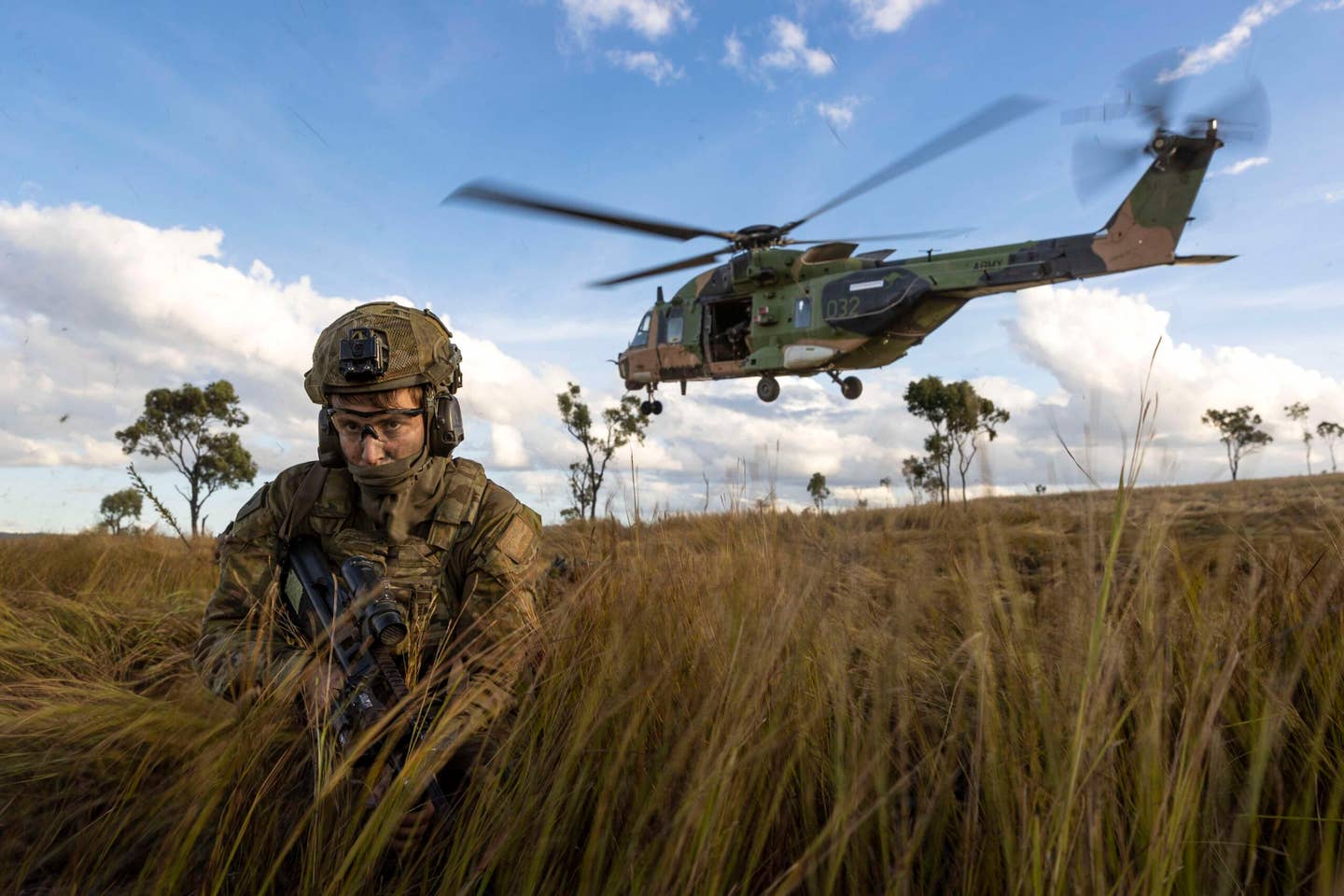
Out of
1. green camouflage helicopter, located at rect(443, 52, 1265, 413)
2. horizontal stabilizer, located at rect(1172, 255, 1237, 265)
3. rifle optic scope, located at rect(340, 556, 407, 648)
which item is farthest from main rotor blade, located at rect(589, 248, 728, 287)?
rifle optic scope, located at rect(340, 556, 407, 648)

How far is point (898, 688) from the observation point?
163 centimetres

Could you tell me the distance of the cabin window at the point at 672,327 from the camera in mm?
14852

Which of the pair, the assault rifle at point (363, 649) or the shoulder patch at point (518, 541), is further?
the shoulder patch at point (518, 541)

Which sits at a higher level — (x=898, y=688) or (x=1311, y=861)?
(x=898, y=688)

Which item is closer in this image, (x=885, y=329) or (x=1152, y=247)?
(x=1152, y=247)

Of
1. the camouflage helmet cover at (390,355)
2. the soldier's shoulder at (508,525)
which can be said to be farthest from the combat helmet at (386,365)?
the soldier's shoulder at (508,525)

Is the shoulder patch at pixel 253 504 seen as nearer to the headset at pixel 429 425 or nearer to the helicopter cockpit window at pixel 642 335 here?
the headset at pixel 429 425

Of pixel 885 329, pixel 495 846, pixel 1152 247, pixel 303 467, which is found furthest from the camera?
pixel 885 329

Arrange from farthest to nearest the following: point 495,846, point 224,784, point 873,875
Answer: point 224,784 → point 873,875 → point 495,846

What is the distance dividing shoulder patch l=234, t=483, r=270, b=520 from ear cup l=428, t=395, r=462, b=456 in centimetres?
60

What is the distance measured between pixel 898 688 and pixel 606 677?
2.27ft

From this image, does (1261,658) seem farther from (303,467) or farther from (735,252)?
(735,252)

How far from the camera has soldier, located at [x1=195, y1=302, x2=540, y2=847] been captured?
97.9 inches

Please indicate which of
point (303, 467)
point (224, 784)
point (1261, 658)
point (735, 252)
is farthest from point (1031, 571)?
point (735, 252)
